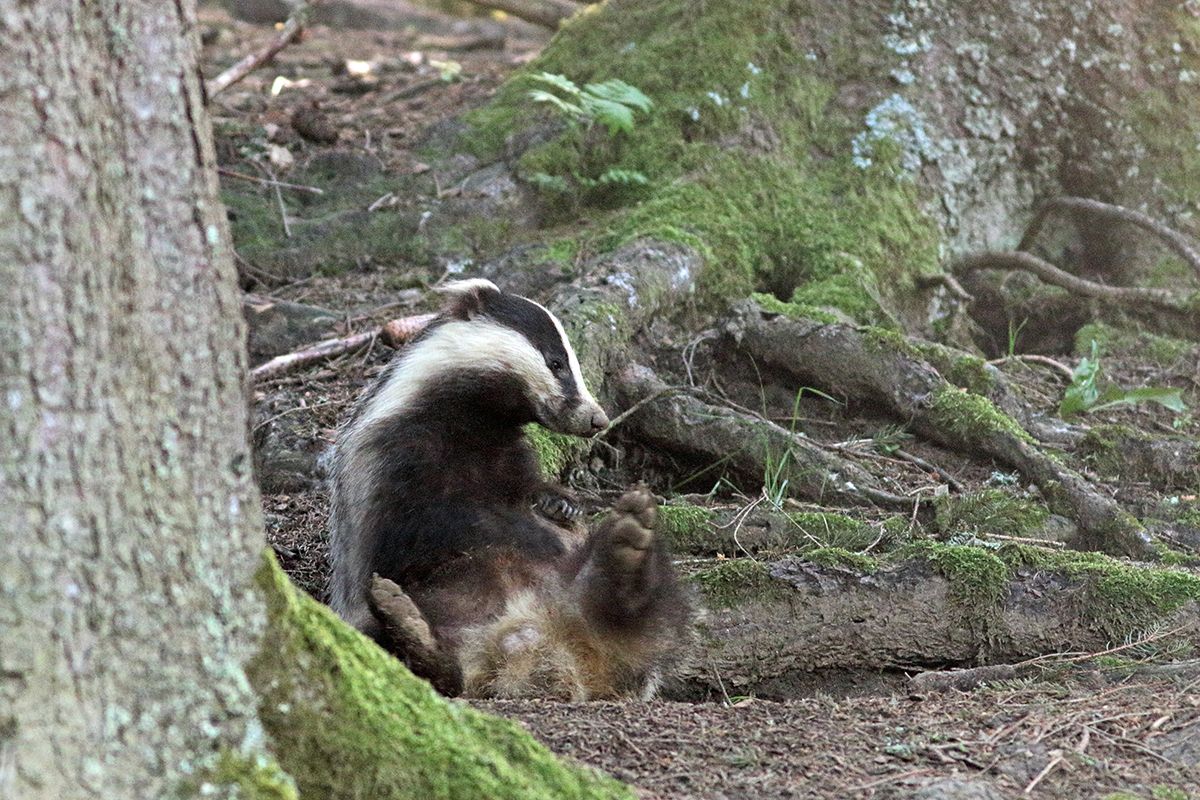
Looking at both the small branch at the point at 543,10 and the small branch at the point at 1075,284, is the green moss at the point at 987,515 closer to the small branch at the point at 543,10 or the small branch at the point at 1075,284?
the small branch at the point at 1075,284

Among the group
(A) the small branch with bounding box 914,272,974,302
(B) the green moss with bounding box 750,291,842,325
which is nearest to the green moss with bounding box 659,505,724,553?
(B) the green moss with bounding box 750,291,842,325

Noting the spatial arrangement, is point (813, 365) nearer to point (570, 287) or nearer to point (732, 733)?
point (570, 287)

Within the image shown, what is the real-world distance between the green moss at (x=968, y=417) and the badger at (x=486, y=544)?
5.65ft

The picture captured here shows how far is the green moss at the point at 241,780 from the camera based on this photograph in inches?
76.9

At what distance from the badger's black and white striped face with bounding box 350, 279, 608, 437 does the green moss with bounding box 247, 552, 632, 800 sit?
5.97 feet

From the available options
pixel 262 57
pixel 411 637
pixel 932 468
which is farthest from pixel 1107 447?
pixel 262 57

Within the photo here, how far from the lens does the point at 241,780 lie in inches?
78.4

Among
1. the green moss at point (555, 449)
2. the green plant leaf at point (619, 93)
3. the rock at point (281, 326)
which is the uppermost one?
the green plant leaf at point (619, 93)

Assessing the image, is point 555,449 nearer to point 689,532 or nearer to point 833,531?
point 689,532

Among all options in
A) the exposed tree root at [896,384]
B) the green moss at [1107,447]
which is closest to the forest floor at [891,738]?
the exposed tree root at [896,384]

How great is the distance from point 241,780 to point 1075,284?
555cm

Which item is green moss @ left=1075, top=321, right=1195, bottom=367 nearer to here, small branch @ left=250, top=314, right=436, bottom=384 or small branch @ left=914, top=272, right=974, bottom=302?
small branch @ left=914, top=272, right=974, bottom=302

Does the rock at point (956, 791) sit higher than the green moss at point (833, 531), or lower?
higher

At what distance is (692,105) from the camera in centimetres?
639
